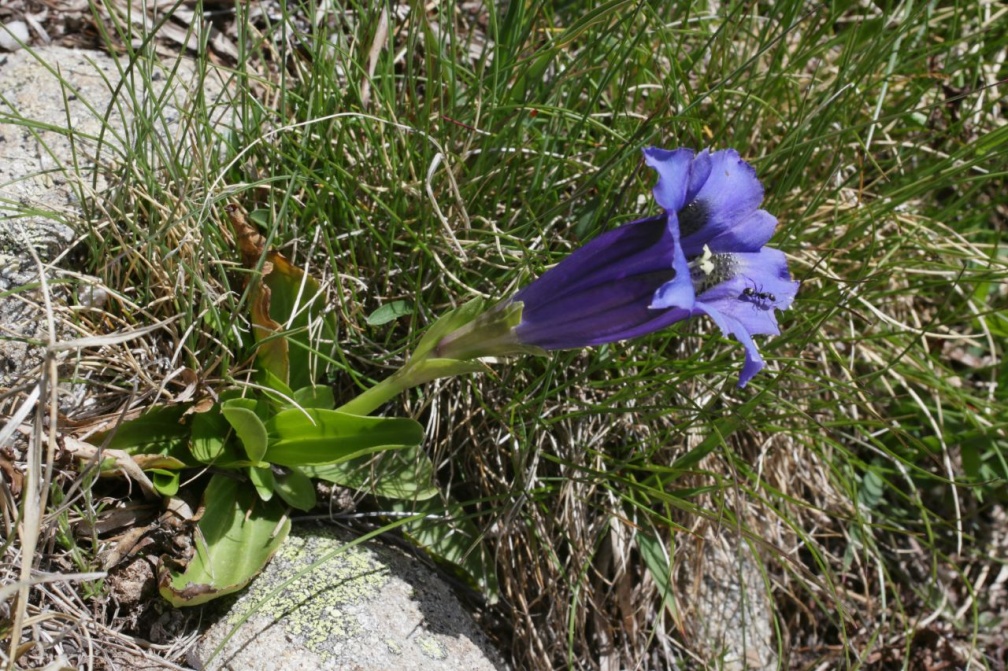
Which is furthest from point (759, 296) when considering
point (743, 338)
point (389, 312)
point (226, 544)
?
point (226, 544)

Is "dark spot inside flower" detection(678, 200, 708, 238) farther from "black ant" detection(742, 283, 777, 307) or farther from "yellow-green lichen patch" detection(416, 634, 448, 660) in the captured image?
"yellow-green lichen patch" detection(416, 634, 448, 660)

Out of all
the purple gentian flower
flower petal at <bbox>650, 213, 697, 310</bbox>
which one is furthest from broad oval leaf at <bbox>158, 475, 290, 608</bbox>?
flower petal at <bbox>650, 213, 697, 310</bbox>

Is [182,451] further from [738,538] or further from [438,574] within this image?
[738,538]

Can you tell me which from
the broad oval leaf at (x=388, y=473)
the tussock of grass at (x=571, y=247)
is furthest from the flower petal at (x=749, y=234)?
the broad oval leaf at (x=388, y=473)

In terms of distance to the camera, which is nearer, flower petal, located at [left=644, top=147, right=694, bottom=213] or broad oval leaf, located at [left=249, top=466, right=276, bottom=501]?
flower petal, located at [left=644, top=147, right=694, bottom=213]

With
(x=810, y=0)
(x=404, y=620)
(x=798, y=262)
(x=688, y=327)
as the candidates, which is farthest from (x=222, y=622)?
(x=810, y=0)
